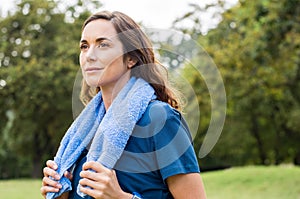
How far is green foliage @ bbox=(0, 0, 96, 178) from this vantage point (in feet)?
70.3

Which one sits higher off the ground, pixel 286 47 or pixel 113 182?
pixel 113 182

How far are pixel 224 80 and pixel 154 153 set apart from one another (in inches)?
724

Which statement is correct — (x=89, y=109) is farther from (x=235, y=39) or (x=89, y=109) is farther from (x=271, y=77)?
(x=271, y=77)

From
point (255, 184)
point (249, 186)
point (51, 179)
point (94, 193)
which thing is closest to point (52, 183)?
point (51, 179)

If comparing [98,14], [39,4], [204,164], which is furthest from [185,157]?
[204,164]

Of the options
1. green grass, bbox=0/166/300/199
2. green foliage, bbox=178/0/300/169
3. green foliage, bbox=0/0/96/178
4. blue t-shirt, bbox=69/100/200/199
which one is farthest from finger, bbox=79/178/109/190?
green foliage, bbox=0/0/96/178

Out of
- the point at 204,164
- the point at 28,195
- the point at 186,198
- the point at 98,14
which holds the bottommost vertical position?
the point at 204,164

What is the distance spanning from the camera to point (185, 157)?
1.75 metres

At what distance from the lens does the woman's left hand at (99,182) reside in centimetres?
167

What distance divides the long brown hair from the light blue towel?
0.05 meters

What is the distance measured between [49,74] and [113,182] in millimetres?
19901

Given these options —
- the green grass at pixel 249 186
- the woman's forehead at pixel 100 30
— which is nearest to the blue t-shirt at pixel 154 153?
the woman's forehead at pixel 100 30

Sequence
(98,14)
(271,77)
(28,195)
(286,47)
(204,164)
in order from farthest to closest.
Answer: (204,164), (271,77), (286,47), (28,195), (98,14)

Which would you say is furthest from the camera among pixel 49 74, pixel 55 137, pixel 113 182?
pixel 55 137
